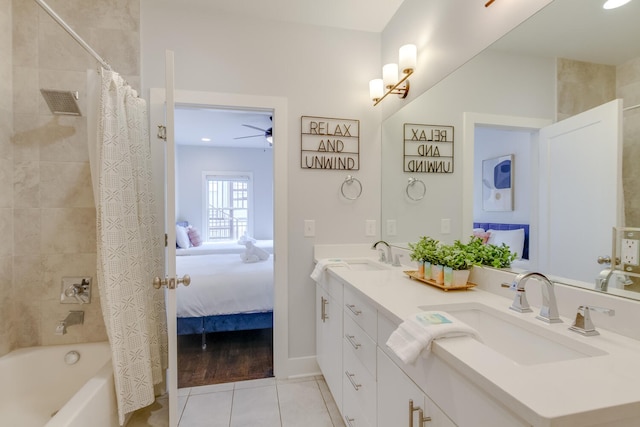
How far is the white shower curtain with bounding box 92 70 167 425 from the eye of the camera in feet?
4.72

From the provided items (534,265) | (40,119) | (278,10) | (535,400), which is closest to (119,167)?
(40,119)

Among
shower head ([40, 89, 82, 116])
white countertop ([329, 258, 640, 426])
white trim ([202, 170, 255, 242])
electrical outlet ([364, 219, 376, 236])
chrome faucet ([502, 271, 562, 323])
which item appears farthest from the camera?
white trim ([202, 170, 255, 242])

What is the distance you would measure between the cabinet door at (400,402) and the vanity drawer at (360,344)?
0.22ft

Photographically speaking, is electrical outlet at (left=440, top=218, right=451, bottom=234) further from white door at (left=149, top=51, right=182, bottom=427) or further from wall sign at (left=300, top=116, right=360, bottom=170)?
white door at (left=149, top=51, right=182, bottom=427)

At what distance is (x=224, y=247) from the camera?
5.00 meters

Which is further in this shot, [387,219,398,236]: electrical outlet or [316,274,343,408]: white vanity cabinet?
[387,219,398,236]: electrical outlet

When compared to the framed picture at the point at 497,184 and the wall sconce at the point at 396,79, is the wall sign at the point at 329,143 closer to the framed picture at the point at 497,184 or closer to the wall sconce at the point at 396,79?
the wall sconce at the point at 396,79

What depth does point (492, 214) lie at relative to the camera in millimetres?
1362

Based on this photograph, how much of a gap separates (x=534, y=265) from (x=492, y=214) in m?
0.29

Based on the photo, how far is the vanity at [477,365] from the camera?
21.6 inches

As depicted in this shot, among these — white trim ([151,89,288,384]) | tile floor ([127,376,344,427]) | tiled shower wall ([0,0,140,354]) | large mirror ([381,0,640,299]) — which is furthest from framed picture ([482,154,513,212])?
tiled shower wall ([0,0,140,354])

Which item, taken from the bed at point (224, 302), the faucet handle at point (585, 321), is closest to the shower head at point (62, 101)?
the bed at point (224, 302)

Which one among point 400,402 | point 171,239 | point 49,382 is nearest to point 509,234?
point 400,402

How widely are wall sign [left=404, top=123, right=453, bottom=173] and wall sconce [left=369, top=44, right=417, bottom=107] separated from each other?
0.25 meters
